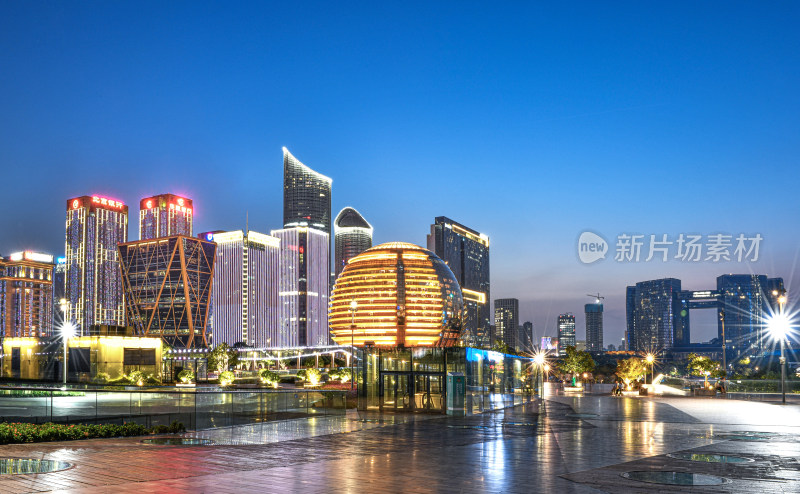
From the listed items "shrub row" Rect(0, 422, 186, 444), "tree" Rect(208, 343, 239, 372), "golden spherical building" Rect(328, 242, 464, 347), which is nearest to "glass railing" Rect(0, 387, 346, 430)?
"shrub row" Rect(0, 422, 186, 444)

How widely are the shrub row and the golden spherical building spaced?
35.8 metres

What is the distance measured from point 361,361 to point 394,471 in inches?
965

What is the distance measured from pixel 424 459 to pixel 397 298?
4260 cm

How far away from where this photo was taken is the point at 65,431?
2089 centimetres

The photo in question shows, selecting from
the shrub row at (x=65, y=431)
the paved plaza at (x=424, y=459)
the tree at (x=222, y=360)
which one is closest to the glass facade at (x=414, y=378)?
the paved plaza at (x=424, y=459)

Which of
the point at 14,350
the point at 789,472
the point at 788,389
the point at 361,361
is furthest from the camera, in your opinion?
the point at 14,350

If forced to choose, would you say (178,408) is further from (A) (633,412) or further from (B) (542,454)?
(A) (633,412)

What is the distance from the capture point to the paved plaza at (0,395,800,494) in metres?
13.6

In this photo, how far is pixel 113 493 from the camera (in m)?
12.3

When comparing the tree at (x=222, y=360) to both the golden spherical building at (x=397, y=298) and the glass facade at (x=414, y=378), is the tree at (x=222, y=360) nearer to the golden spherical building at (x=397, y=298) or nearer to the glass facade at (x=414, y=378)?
the golden spherical building at (x=397, y=298)

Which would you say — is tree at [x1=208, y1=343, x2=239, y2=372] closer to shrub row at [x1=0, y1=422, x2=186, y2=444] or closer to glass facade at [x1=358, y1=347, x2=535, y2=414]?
glass facade at [x1=358, y1=347, x2=535, y2=414]

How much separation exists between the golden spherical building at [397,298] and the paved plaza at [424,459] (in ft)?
102

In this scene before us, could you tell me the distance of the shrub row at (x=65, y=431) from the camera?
776 inches

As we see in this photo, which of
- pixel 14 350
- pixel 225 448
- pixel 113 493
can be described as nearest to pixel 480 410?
pixel 225 448
